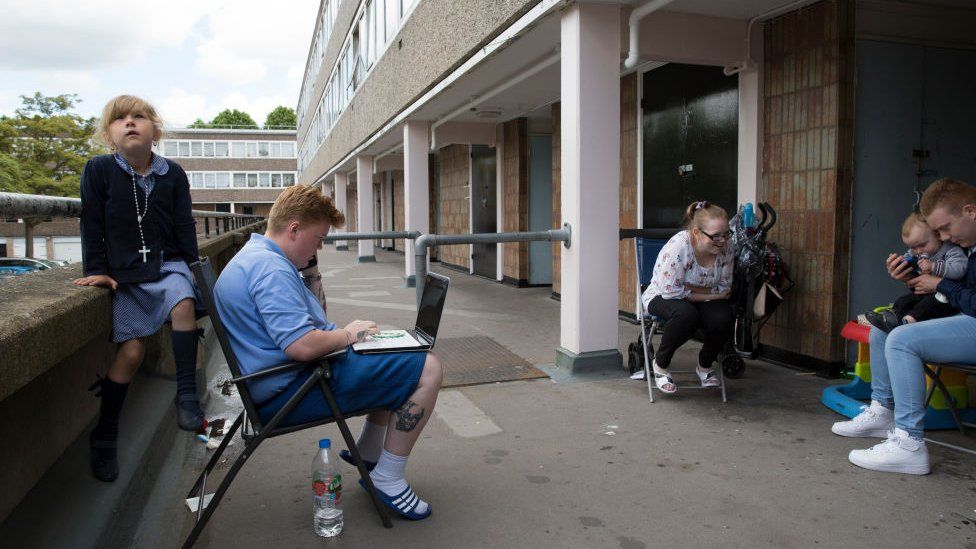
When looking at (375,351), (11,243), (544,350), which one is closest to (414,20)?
(544,350)

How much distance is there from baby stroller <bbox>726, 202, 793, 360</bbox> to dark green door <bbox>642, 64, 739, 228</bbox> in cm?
91

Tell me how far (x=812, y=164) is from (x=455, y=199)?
10.3 m

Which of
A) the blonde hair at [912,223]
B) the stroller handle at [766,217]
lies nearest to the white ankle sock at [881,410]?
the blonde hair at [912,223]

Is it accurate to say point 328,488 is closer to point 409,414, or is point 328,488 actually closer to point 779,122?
point 409,414

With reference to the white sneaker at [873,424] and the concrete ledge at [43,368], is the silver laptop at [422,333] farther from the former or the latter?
the white sneaker at [873,424]

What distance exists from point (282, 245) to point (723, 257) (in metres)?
3.10

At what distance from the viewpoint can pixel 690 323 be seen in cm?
443

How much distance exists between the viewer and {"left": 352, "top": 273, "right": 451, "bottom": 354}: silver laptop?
2.75m

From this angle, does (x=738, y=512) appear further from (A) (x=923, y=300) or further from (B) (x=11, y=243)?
(B) (x=11, y=243)

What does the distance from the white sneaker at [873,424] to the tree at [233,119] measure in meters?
110

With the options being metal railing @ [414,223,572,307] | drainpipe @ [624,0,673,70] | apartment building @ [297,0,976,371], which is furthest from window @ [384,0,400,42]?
metal railing @ [414,223,572,307]

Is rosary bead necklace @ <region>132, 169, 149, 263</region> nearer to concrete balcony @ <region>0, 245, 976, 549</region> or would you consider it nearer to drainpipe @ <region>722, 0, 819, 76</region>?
concrete balcony @ <region>0, 245, 976, 549</region>

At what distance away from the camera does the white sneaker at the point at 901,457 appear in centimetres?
326

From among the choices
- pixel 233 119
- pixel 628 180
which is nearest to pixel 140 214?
pixel 628 180
